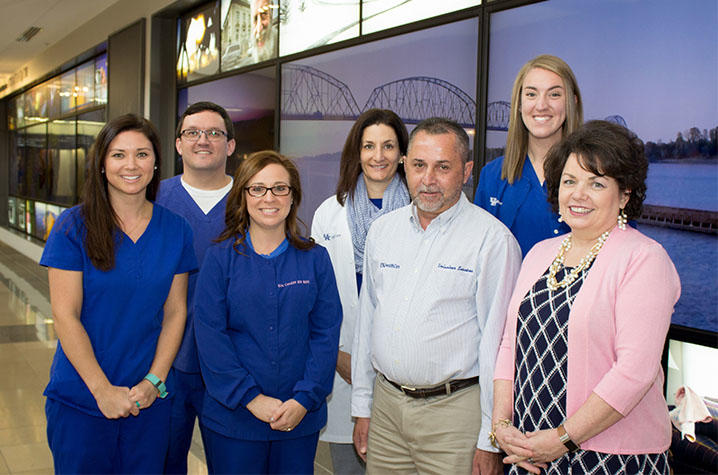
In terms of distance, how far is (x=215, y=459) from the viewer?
224 centimetres

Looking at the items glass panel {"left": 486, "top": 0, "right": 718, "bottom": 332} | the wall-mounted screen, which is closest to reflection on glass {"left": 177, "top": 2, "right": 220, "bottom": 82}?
the wall-mounted screen

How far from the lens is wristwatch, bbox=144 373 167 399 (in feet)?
7.36

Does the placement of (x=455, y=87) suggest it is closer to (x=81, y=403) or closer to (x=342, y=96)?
(x=342, y=96)

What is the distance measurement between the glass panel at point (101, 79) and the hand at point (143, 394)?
886cm

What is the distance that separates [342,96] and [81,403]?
3.56m

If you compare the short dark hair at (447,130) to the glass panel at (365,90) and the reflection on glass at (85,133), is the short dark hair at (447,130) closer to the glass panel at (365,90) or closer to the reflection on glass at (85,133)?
the glass panel at (365,90)

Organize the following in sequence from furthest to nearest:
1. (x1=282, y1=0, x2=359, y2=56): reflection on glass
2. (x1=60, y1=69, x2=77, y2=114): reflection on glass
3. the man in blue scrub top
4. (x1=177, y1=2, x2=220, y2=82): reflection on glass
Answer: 1. (x1=60, y1=69, x2=77, y2=114): reflection on glass
2. (x1=177, y1=2, x2=220, y2=82): reflection on glass
3. (x1=282, y1=0, x2=359, y2=56): reflection on glass
4. the man in blue scrub top

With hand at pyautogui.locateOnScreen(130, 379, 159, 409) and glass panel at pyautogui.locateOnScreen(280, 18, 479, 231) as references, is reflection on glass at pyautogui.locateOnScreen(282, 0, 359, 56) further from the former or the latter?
hand at pyautogui.locateOnScreen(130, 379, 159, 409)

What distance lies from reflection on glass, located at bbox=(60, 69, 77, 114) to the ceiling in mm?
685

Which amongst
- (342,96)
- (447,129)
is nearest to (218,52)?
(342,96)

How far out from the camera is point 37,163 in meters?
15.2

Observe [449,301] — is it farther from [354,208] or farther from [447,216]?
[354,208]

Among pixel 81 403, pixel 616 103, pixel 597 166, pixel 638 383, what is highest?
pixel 616 103

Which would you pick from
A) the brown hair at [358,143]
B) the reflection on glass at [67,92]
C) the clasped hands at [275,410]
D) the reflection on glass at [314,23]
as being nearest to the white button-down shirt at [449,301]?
the clasped hands at [275,410]
